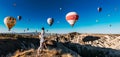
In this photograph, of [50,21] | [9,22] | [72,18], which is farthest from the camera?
[50,21]

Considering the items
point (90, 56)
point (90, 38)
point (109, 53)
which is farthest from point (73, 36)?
point (90, 56)

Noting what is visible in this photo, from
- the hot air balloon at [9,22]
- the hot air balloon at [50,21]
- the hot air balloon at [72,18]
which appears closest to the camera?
the hot air balloon at [9,22]

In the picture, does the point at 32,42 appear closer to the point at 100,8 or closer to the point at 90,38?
the point at 100,8

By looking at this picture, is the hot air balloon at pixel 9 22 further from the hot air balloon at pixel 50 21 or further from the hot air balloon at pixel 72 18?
the hot air balloon at pixel 50 21

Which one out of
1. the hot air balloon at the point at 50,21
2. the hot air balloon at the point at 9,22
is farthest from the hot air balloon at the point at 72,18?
the hot air balloon at the point at 50,21

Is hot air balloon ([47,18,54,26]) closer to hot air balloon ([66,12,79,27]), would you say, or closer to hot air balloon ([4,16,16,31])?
hot air balloon ([66,12,79,27])

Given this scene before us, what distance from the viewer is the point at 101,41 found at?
9825 cm

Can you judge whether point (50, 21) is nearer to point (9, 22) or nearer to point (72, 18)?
point (72, 18)

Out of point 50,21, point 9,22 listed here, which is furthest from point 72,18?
point 50,21

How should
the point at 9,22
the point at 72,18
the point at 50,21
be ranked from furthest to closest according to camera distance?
the point at 50,21
the point at 72,18
the point at 9,22

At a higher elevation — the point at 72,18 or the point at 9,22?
the point at 72,18

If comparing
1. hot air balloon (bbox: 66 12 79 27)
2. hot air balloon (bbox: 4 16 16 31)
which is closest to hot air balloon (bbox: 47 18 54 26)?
hot air balloon (bbox: 66 12 79 27)

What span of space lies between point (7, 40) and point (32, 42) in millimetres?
6509

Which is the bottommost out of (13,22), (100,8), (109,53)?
(109,53)
